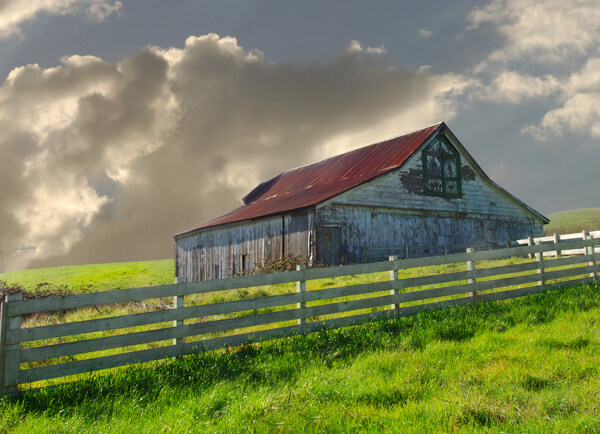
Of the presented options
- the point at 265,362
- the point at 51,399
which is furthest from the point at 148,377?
the point at 265,362

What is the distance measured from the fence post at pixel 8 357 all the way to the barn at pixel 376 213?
15.6 meters

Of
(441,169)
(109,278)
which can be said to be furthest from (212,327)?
(109,278)

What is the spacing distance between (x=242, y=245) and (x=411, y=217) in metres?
9.39

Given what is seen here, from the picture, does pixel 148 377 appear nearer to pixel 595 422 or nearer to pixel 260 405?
pixel 260 405

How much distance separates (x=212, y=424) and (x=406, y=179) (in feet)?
70.7

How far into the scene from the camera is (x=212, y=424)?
15.5ft

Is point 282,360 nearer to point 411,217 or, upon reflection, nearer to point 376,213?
point 376,213

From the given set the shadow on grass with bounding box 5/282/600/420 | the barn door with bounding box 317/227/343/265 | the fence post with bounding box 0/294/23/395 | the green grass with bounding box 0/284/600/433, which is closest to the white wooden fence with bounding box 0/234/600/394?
the fence post with bounding box 0/294/23/395

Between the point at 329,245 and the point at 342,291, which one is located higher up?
the point at 329,245

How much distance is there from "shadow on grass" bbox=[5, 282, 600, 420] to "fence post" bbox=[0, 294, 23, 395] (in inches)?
11.6

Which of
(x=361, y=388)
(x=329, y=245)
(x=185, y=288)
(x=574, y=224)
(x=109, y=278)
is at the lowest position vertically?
(x=109, y=278)

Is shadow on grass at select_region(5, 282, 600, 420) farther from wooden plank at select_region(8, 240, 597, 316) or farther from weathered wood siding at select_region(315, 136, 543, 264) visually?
weathered wood siding at select_region(315, 136, 543, 264)

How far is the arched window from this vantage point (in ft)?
85.4

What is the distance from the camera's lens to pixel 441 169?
87.8 feet
